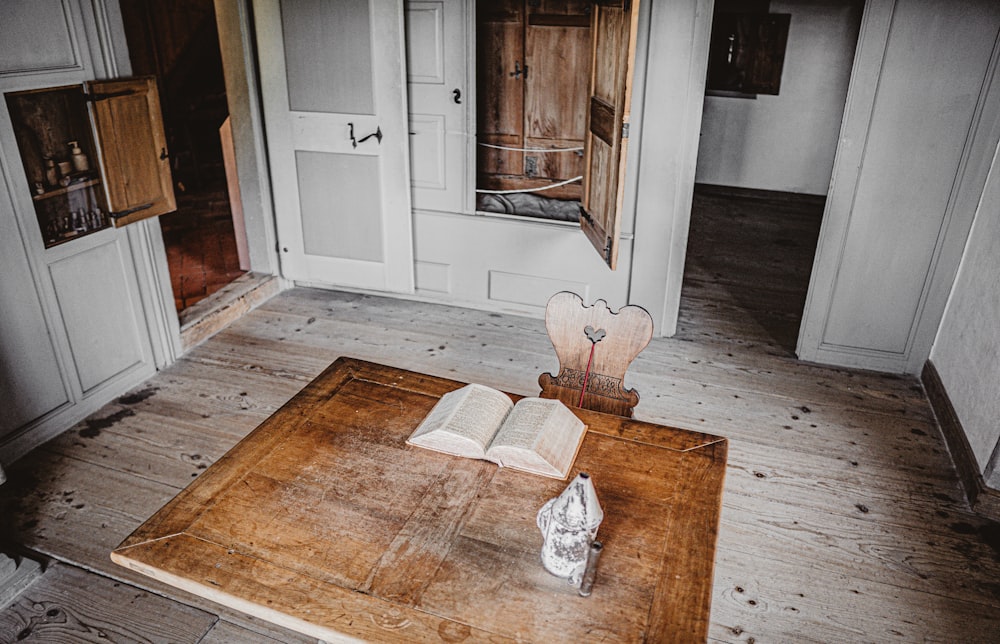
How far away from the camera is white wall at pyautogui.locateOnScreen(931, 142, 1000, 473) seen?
10.1ft

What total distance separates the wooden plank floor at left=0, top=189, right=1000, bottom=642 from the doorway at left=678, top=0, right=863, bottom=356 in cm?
90

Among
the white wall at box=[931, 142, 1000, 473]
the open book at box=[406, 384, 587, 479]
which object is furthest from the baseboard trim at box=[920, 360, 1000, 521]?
the open book at box=[406, 384, 587, 479]

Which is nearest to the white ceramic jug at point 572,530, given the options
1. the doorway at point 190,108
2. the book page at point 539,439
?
the book page at point 539,439

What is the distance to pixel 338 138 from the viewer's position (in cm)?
446

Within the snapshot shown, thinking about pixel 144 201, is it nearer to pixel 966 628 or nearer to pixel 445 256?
pixel 445 256

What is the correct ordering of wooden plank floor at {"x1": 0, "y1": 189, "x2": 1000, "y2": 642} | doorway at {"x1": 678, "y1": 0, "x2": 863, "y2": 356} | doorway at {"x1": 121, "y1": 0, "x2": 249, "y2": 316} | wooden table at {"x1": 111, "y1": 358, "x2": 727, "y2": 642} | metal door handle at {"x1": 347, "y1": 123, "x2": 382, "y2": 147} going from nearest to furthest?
wooden table at {"x1": 111, "y1": 358, "x2": 727, "y2": 642}, wooden plank floor at {"x1": 0, "y1": 189, "x2": 1000, "y2": 642}, metal door handle at {"x1": 347, "y1": 123, "x2": 382, "y2": 147}, doorway at {"x1": 678, "y1": 0, "x2": 863, "y2": 356}, doorway at {"x1": 121, "y1": 0, "x2": 249, "y2": 316}

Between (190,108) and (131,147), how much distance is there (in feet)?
14.1

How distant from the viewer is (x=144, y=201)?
11.3 ft

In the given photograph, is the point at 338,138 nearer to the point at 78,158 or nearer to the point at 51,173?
the point at 78,158

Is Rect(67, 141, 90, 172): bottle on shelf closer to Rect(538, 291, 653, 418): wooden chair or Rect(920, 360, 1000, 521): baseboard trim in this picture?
Rect(538, 291, 653, 418): wooden chair

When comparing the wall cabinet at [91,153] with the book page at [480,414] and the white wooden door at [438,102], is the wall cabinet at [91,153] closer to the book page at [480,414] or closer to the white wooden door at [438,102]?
the white wooden door at [438,102]

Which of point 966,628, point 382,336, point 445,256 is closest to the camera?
point 966,628

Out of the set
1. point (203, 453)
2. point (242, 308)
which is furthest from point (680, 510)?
point (242, 308)

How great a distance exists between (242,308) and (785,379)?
11.5 ft
